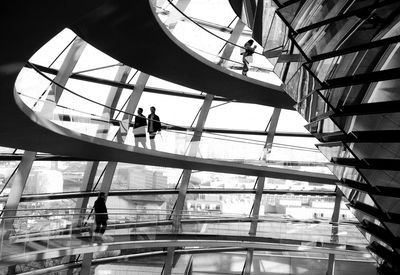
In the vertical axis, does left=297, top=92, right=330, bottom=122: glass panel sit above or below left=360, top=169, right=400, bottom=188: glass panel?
above

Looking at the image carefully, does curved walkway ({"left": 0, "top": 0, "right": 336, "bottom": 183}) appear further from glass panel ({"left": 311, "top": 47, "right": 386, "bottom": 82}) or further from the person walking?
glass panel ({"left": 311, "top": 47, "right": 386, "bottom": 82})

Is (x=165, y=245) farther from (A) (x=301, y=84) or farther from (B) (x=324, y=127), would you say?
(A) (x=301, y=84)

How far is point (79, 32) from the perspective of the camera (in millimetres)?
10414

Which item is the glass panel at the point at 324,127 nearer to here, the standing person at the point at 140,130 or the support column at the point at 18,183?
the standing person at the point at 140,130

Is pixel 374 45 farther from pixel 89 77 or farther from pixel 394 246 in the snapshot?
pixel 89 77

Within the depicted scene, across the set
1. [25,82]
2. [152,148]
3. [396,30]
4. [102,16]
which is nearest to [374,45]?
[396,30]

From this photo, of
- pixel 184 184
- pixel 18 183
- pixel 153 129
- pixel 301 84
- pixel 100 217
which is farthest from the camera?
pixel 184 184

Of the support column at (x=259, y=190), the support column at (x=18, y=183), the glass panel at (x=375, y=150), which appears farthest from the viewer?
the support column at (x=259, y=190)

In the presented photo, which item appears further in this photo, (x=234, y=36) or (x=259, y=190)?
(x=259, y=190)

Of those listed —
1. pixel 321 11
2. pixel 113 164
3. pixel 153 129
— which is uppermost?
pixel 153 129

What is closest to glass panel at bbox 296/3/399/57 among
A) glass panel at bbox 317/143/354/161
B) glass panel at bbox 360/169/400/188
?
glass panel at bbox 317/143/354/161

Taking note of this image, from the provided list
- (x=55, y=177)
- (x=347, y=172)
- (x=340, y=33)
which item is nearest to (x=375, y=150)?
(x=347, y=172)

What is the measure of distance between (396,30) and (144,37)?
241 inches

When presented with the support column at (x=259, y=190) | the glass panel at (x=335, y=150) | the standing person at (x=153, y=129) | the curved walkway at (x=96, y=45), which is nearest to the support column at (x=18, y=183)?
the curved walkway at (x=96, y=45)
